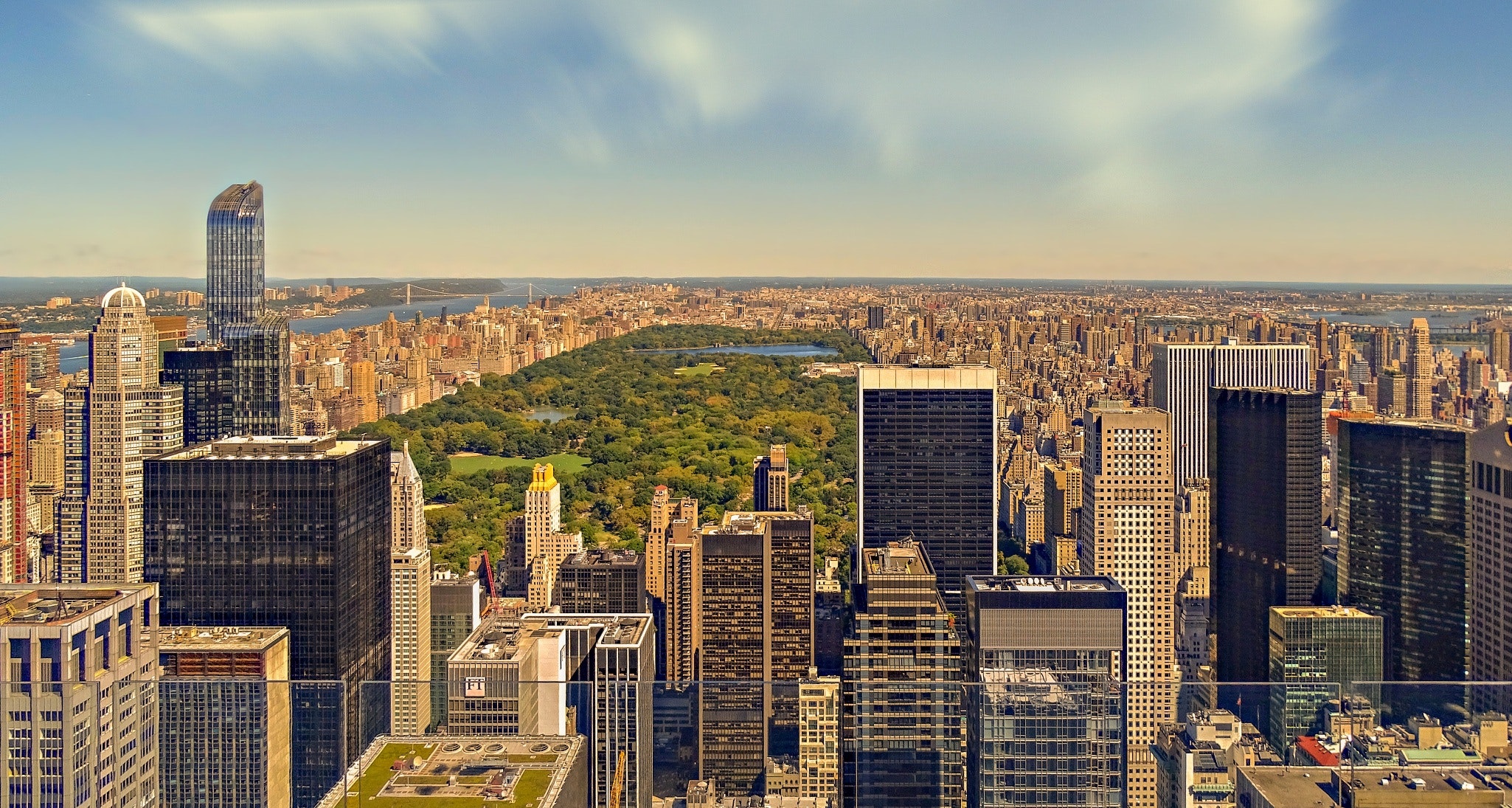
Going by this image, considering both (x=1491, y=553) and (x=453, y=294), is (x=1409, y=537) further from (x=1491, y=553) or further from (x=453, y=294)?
(x=453, y=294)

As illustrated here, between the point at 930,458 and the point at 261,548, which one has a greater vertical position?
the point at 930,458

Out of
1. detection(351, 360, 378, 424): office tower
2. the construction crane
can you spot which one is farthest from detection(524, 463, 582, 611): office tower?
the construction crane

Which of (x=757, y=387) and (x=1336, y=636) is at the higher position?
(x=757, y=387)

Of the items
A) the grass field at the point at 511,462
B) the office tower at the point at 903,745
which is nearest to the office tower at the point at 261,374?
the grass field at the point at 511,462

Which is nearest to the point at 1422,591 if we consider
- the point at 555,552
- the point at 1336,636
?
the point at 1336,636

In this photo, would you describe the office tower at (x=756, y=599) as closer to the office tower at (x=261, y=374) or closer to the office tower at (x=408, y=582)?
the office tower at (x=408, y=582)

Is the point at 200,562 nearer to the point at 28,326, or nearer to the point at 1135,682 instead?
the point at 28,326

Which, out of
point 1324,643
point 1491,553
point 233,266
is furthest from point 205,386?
point 1491,553
